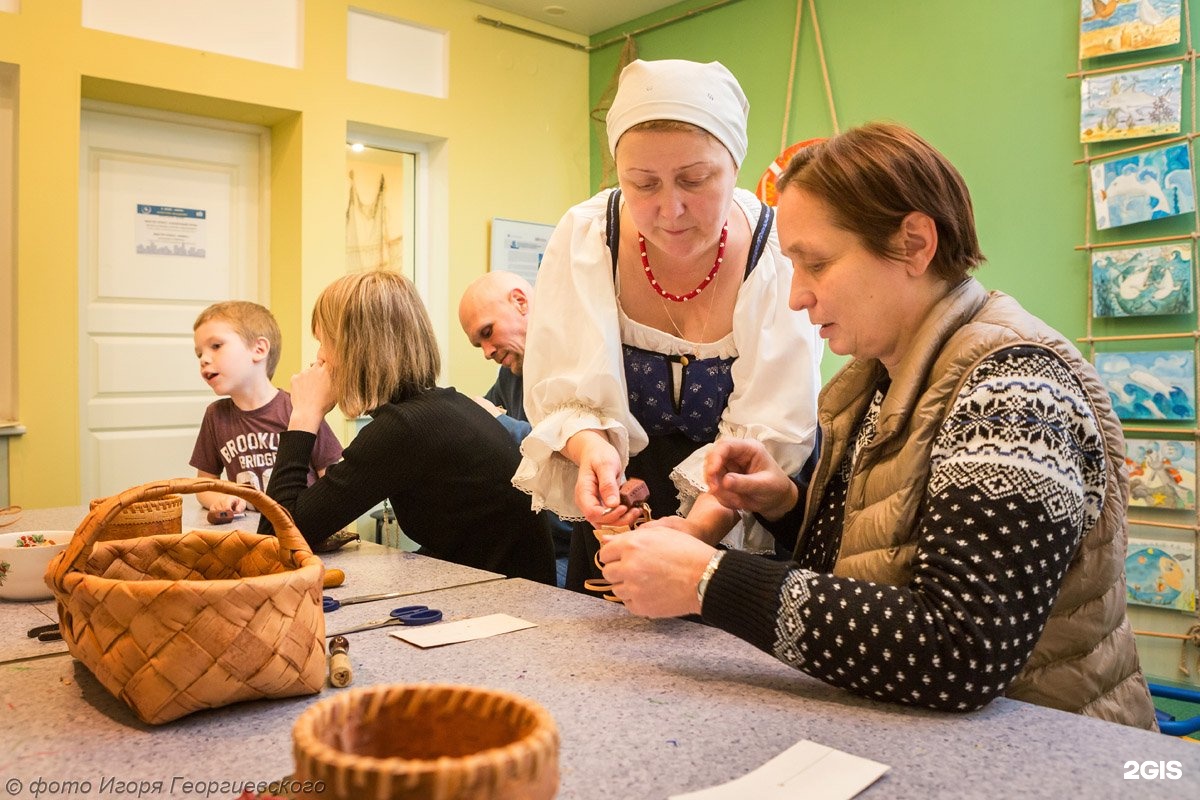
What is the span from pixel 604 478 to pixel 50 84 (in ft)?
10.6

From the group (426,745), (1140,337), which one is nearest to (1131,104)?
(1140,337)

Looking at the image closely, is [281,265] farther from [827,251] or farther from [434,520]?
[827,251]

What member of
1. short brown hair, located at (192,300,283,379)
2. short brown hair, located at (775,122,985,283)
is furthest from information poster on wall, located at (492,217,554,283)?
short brown hair, located at (775,122,985,283)

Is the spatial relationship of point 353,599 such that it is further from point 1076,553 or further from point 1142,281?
point 1142,281

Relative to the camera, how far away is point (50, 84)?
141 inches

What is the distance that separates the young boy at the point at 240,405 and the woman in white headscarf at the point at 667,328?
1.19 m

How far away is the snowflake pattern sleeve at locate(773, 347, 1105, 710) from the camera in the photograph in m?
0.89

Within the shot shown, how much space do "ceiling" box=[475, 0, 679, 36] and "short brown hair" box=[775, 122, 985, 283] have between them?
13.1ft

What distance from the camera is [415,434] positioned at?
189cm

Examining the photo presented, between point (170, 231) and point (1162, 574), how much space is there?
158 inches

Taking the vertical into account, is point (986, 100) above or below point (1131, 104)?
above

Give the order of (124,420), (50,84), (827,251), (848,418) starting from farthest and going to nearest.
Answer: (124,420) → (50,84) → (848,418) → (827,251)

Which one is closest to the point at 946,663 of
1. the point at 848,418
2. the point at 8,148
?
the point at 848,418

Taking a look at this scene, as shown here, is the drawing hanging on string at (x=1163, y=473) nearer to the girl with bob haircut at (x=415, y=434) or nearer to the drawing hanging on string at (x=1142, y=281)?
the drawing hanging on string at (x=1142, y=281)
